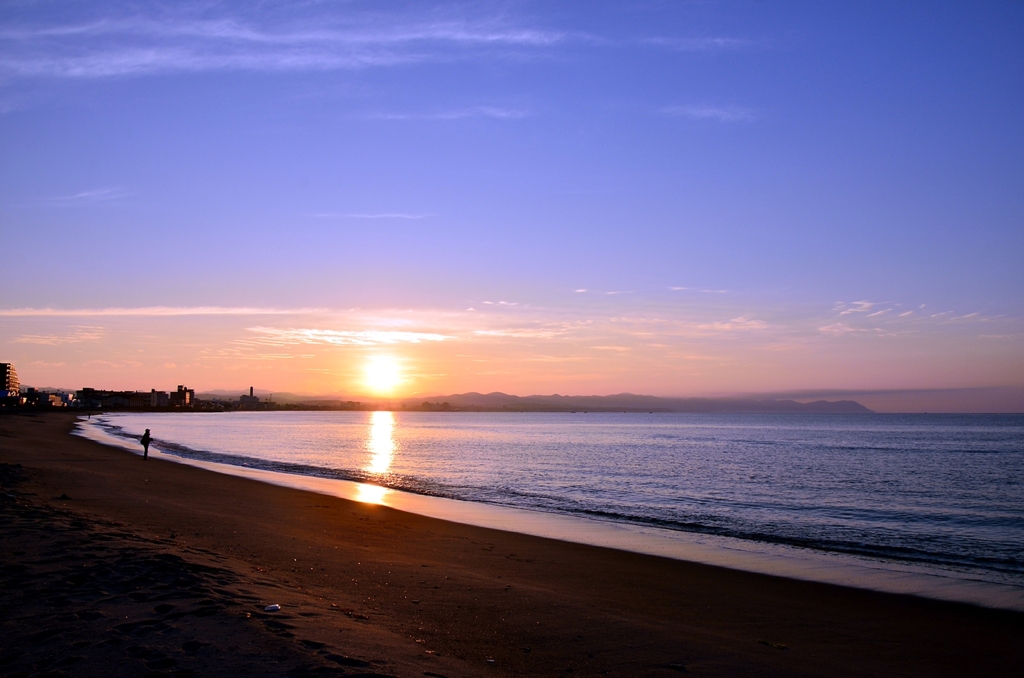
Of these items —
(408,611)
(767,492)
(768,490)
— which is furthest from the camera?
(768,490)

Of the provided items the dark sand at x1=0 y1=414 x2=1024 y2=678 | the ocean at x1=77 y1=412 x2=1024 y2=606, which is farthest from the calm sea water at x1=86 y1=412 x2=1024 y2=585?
the dark sand at x1=0 y1=414 x2=1024 y2=678

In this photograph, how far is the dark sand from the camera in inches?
258

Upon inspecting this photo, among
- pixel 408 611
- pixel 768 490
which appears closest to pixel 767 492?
pixel 768 490

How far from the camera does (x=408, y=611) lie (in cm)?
917

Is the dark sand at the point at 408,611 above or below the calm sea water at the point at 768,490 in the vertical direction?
above

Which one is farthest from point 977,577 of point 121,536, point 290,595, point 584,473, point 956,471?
point 956,471

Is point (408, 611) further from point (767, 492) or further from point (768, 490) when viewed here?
point (768, 490)

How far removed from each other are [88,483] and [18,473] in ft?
6.22

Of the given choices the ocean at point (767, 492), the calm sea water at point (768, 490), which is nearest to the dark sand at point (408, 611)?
the ocean at point (767, 492)

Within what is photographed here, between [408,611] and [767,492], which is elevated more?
[408,611]

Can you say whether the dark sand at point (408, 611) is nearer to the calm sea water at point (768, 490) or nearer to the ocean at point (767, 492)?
the ocean at point (767, 492)

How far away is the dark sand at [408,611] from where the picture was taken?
A: 21.5 feet

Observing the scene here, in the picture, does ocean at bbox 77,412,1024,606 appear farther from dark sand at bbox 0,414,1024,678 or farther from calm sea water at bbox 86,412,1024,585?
dark sand at bbox 0,414,1024,678

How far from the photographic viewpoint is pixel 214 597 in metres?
8.03
